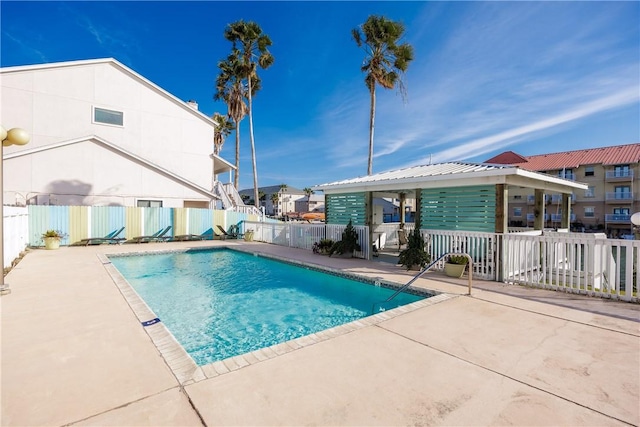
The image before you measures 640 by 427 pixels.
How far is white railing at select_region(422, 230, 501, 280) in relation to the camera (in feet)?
26.0

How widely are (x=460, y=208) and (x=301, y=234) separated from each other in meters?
8.13

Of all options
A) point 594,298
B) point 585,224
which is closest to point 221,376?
point 594,298

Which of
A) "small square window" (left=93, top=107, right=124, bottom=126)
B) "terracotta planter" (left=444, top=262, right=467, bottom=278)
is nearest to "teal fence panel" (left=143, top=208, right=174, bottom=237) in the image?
"small square window" (left=93, top=107, right=124, bottom=126)

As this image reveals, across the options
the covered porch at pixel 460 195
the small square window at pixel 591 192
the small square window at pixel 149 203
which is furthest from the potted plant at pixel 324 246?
the small square window at pixel 591 192

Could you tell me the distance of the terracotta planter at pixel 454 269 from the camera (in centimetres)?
794

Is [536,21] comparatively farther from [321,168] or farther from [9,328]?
[321,168]

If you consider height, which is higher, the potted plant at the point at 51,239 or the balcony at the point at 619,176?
the balcony at the point at 619,176

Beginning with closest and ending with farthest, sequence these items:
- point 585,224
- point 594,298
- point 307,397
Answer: point 307,397
point 594,298
point 585,224

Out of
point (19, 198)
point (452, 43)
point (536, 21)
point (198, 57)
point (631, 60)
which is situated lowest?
point (19, 198)

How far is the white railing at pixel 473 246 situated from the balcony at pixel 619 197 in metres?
44.4

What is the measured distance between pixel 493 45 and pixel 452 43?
2.29m

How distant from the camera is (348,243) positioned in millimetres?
11508

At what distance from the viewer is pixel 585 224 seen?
4009cm

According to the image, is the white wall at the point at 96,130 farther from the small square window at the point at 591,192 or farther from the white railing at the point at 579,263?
the small square window at the point at 591,192
